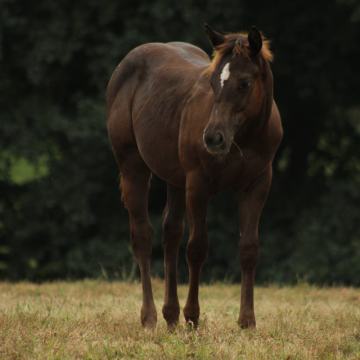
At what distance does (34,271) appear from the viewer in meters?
17.3

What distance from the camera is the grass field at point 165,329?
6.65 meters

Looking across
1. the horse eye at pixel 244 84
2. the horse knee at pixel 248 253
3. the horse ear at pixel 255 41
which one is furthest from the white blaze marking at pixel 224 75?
the horse knee at pixel 248 253

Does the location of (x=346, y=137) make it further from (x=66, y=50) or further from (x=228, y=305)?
(x=228, y=305)

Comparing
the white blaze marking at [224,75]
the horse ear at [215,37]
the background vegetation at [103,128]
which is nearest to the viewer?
the white blaze marking at [224,75]

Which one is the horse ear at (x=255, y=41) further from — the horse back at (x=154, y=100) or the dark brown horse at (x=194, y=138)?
the horse back at (x=154, y=100)

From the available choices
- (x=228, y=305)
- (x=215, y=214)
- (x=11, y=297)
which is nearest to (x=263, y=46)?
(x=228, y=305)

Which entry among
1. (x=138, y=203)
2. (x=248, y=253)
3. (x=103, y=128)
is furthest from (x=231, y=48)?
(x=103, y=128)

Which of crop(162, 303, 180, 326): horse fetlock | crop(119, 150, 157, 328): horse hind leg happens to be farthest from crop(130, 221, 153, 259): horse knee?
crop(162, 303, 180, 326): horse fetlock

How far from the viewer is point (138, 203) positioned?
872 cm

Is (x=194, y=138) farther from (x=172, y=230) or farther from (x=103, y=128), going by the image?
(x=103, y=128)

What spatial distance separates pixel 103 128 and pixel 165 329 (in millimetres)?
8647

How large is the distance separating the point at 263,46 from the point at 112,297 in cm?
392

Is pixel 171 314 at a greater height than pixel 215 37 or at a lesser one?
lesser

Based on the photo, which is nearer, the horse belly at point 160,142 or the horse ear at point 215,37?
the horse ear at point 215,37
